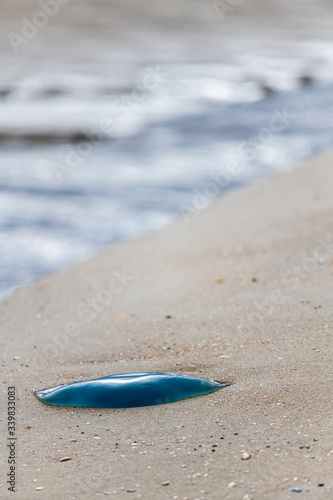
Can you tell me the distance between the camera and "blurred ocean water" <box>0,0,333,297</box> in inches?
164

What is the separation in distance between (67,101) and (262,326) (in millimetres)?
5848

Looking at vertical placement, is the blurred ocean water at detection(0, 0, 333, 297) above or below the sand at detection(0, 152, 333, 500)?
below

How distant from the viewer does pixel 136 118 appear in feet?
22.5

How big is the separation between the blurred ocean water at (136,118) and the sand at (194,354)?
54cm

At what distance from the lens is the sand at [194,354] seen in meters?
1.53

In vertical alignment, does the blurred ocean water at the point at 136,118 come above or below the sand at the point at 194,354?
below

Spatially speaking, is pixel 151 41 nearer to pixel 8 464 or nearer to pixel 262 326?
pixel 262 326

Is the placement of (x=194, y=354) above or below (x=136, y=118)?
above

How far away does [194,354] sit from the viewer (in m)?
2.19

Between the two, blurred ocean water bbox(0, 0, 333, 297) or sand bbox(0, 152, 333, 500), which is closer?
sand bbox(0, 152, 333, 500)

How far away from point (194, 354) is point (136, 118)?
5.02 meters

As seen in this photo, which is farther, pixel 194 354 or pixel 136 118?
pixel 136 118

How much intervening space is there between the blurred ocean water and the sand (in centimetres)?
54

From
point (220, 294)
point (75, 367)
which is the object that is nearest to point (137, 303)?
point (220, 294)
